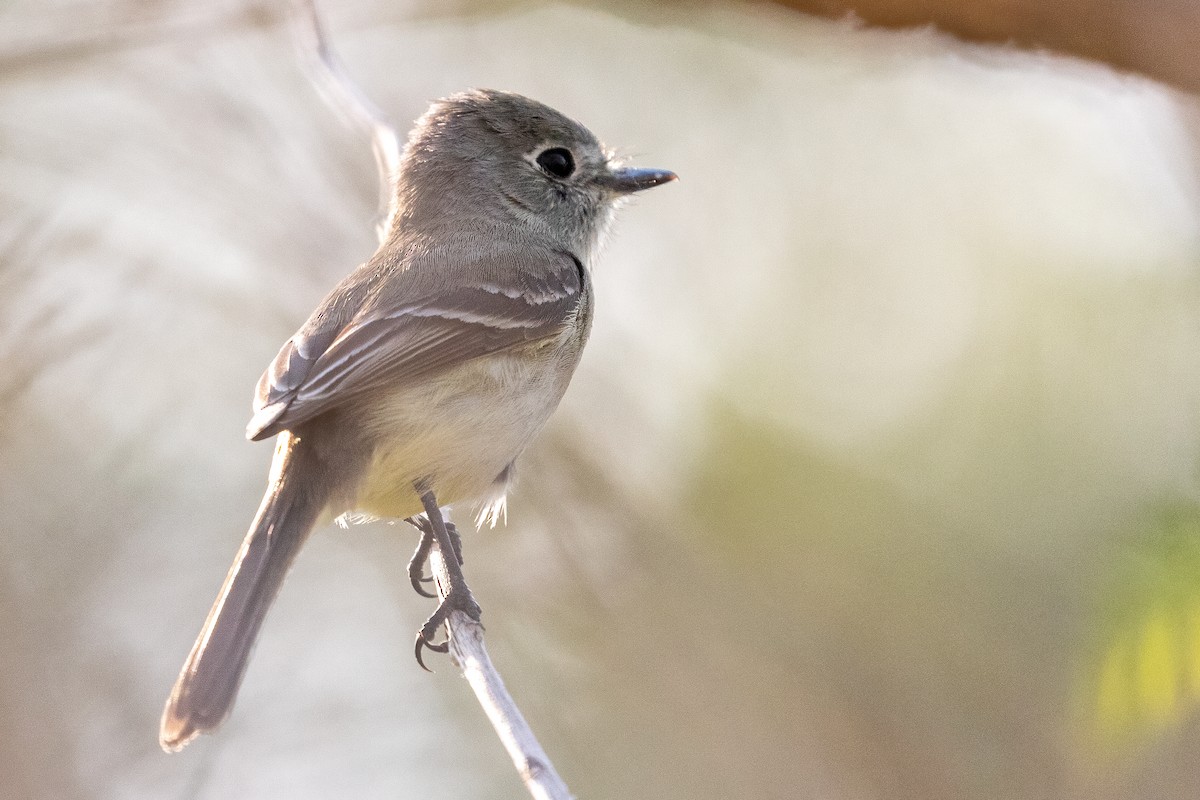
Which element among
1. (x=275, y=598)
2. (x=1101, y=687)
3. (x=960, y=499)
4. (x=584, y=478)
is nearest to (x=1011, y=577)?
(x=960, y=499)

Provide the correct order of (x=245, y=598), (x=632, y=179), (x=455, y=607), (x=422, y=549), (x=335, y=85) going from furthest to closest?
(x=632, y=179)
(x=422, y=549)
(x=335, y=85)
(x=455, y=607)
(x=245, y=598)

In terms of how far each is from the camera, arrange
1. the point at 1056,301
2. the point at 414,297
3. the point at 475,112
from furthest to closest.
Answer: the point at 1056,301 → the point at 475,112 → the point at 414,297

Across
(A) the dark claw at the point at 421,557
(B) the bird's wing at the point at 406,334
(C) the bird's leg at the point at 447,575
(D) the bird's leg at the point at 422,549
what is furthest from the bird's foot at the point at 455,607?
(B) the bird's wing at the point at 406,334

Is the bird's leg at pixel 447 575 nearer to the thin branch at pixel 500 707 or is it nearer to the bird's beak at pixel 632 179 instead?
the thin branch at pixel 500 707

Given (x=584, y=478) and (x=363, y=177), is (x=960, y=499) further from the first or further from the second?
(x=363, y=177)

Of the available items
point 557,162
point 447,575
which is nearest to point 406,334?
point 447,575

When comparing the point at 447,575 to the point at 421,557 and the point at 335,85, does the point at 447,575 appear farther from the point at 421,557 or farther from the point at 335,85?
the point at 335,85

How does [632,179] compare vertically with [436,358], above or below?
above
